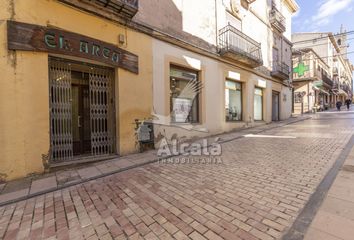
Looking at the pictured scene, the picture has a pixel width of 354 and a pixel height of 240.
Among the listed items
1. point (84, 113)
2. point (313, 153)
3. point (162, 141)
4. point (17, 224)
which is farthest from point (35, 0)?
point (313, 153)

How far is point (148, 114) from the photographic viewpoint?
6953 mm

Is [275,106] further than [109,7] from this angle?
Yes

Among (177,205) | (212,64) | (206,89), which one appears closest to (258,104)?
(212,64)

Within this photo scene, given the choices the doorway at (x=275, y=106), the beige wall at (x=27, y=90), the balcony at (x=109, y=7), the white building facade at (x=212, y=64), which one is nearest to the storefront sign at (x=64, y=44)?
the beige wall at (x=27, y=90)

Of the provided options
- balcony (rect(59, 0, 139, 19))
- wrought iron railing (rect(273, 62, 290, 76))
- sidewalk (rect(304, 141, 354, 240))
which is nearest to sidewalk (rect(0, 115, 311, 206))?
sidewalk (rect(304, 141, 354, 240))

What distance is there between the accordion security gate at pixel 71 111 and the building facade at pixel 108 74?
0.03 meters

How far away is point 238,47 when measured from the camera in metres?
11.0

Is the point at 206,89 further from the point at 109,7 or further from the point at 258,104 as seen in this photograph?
the point at 258,104

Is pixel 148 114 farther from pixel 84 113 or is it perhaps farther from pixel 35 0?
pixel 35 0

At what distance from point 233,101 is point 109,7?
8.23 m

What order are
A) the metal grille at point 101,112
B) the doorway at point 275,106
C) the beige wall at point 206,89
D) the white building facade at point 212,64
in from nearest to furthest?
the metal grille at point 101,112 < the beige wall at point 206,89 < the white building facade at point 212,64 < the doorway at point 275,106

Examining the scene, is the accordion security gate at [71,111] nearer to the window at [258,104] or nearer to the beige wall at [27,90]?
the beige wall at [27,90]

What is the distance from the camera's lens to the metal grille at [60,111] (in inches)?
207

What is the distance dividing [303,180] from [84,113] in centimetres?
602
